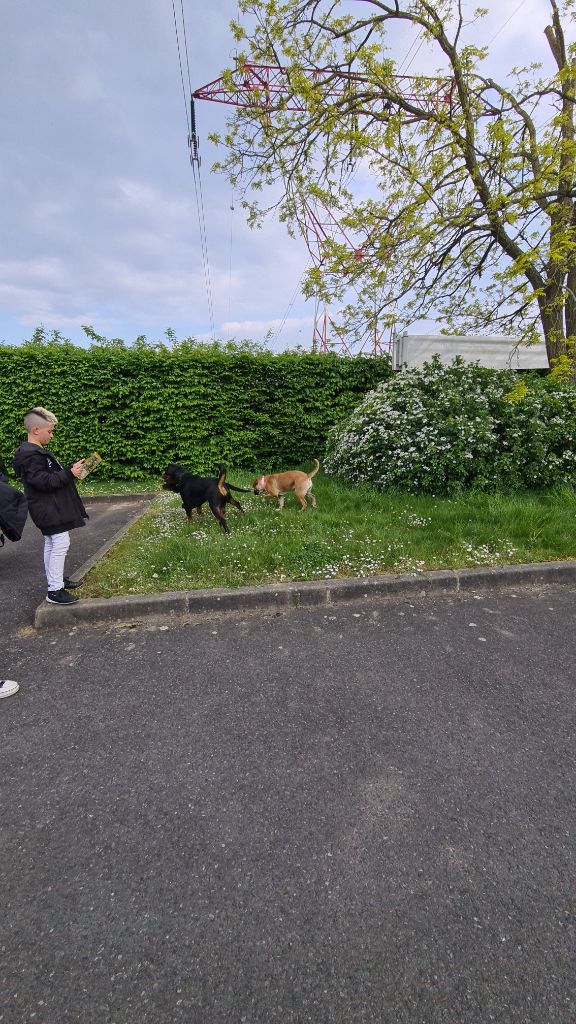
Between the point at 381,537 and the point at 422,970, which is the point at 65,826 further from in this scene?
the point at 381,537

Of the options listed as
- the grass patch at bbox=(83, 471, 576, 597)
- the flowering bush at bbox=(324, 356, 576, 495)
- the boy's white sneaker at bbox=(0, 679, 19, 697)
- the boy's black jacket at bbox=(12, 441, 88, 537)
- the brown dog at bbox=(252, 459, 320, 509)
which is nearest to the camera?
the boy's white sneaker at bbox=(0, 679, 19, 697)

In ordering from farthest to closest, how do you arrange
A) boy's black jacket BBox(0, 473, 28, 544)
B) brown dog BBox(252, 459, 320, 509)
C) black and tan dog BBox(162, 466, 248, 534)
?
brown dog BBox(252, 459, 320, 509)
black and tan dog BBox(162, 466, 248, 534)
boy's black jacket BBox(0, 473, 28, 544)

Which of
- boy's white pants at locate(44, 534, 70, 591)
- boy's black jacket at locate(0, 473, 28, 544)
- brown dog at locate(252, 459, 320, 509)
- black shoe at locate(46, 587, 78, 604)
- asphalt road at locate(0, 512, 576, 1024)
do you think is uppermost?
boy's black jacket at locate(0, 473, 28, 544)

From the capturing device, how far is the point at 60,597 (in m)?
3.42

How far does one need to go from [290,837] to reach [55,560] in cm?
283

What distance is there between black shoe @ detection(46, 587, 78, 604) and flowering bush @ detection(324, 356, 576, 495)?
4.50 m

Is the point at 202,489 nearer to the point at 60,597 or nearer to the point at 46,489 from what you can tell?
the point at 46,489

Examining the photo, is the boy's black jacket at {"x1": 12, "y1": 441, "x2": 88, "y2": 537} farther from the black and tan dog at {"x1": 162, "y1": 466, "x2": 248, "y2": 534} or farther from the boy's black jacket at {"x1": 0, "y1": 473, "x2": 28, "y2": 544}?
the black and tan dog at {"x1": 162, "y1": 466, "x2": 248, "y2": 534}

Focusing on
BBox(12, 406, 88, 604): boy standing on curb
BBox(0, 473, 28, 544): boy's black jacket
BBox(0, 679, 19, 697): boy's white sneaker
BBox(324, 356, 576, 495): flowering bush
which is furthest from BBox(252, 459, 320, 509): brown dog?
BBox(0, 679, 19, 697): boy's white sneaker

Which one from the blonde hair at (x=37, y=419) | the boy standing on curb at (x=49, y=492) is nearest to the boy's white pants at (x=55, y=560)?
the boy standing on curb at (x=49, y=492)

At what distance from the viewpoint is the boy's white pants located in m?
3.46

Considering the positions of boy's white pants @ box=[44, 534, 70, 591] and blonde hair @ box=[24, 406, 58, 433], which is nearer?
blonde hair @ box=[24, 406, 58, 433]

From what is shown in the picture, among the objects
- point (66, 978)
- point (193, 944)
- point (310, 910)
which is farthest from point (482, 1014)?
point (66, 978)

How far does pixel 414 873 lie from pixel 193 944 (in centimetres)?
80
